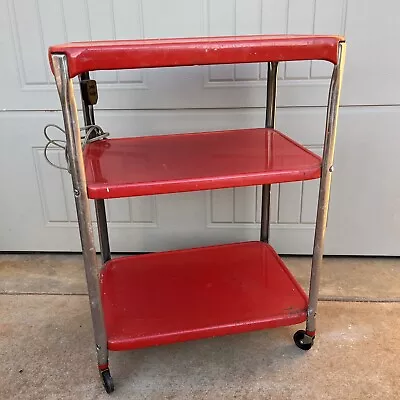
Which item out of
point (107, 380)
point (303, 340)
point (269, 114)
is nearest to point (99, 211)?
point (107, 380)

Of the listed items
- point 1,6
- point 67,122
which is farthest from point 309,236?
point 1,6

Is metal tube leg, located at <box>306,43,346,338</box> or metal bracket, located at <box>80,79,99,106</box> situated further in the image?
metal bracket, located at <box>80,79,99,106</box>

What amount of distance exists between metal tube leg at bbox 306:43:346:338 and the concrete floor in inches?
4.6

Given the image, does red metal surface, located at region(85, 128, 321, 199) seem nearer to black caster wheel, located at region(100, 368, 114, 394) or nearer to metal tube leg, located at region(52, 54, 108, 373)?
metal tube leg, located at region(52, 54, 108, 373)

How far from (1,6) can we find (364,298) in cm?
147

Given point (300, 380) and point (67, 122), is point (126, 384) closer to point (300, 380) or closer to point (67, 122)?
point (300, 380)

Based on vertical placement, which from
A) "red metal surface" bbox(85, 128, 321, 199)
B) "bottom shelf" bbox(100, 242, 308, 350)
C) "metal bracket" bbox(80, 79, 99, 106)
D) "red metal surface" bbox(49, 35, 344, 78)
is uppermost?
"red metal surface" bbox(49, 35, 344, 78)

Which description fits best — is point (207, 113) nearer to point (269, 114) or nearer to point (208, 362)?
point (269, 114)

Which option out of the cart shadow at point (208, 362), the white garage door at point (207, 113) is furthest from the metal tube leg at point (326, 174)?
the white garage door at point (207, 113)

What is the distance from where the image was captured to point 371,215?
5.33ft

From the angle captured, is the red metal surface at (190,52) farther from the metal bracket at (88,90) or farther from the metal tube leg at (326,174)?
the metal bracket at (88,90)

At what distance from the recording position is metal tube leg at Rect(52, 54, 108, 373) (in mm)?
839

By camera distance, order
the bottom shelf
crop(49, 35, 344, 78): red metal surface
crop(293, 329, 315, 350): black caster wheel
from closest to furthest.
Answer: crop(49, 35, 344, 78): red metal surface → the bottom shelf → crop(293, 329, 315, 350): black caster wheel

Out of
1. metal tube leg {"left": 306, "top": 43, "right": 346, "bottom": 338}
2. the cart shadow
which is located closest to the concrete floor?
the cart shadow
